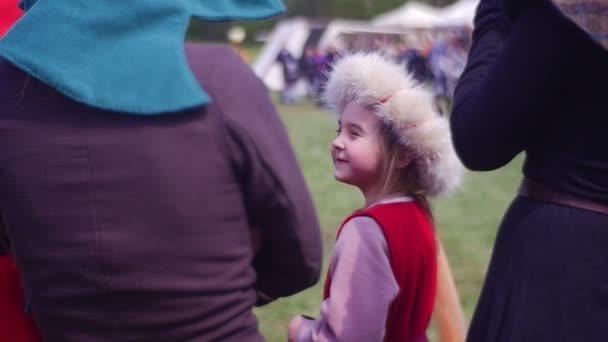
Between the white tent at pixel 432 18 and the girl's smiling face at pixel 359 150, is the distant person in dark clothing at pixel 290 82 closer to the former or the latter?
the white tent at pixel 432 18

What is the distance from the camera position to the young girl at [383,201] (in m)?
1.76

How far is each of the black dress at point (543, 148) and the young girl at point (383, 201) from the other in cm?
28

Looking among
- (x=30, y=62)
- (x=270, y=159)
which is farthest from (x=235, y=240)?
(x=30, y=62)

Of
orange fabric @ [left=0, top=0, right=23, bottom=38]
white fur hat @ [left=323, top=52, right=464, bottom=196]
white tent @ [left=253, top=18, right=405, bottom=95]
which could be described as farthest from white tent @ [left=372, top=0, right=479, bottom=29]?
orange fabric @ [left=0, top=0, right=23, bottom=38]

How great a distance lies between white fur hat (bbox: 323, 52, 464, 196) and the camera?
191 cm

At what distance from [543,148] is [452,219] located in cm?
524

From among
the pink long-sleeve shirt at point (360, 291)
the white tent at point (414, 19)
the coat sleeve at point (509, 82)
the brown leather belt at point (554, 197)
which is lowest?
the white tent at point (414, 19)

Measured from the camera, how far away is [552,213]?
1.47 meters

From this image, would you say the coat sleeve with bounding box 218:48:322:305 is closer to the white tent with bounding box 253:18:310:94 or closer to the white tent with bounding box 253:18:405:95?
the white tent with bounding box 253:18:405:95

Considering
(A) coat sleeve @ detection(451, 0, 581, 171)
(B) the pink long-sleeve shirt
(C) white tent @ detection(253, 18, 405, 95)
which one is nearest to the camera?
(A) coat sleeve @ detection(451, 0, 581, 171)

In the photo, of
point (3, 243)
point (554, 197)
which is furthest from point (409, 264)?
point (3, 243)

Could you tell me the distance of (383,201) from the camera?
191 centimetres

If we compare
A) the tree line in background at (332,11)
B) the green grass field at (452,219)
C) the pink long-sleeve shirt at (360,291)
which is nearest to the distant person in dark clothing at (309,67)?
the green grass field at (452,219)

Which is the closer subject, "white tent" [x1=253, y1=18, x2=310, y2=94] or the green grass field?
the green grass field
